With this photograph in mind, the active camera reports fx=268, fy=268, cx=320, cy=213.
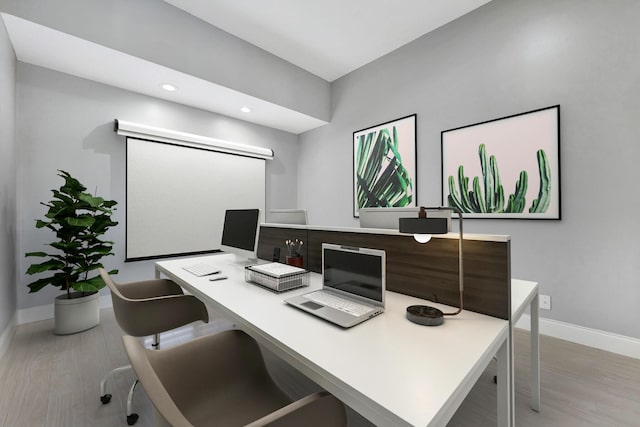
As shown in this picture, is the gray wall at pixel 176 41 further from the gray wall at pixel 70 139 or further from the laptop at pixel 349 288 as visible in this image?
the laptop at pixel 349 288

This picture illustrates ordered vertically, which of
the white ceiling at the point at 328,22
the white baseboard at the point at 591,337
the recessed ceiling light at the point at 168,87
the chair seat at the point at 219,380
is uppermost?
the white ceiling at the point at 328,22

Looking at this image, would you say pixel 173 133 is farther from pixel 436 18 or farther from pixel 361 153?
pixel 436 18

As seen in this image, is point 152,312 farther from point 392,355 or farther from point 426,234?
point 426,234

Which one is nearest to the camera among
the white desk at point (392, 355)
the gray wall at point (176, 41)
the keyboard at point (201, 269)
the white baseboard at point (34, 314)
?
the white desk at point (392, 355)

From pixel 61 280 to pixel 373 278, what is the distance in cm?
282

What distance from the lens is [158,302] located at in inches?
61.4

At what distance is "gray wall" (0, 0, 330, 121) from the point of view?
7.14 ft

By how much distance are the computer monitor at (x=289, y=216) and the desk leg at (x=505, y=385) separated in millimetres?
1526

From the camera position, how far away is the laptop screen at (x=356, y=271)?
1.16m

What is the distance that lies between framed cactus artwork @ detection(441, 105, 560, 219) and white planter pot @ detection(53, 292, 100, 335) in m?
3.66

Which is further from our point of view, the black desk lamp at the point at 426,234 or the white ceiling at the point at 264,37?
the white ceiling at the point at 264,37

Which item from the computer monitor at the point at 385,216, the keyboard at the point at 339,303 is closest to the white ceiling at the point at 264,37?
the computer monitor at the point at 385,216

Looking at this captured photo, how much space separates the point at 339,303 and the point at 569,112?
2543mm

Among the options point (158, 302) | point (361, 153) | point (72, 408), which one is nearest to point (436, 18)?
point (361, 153)
